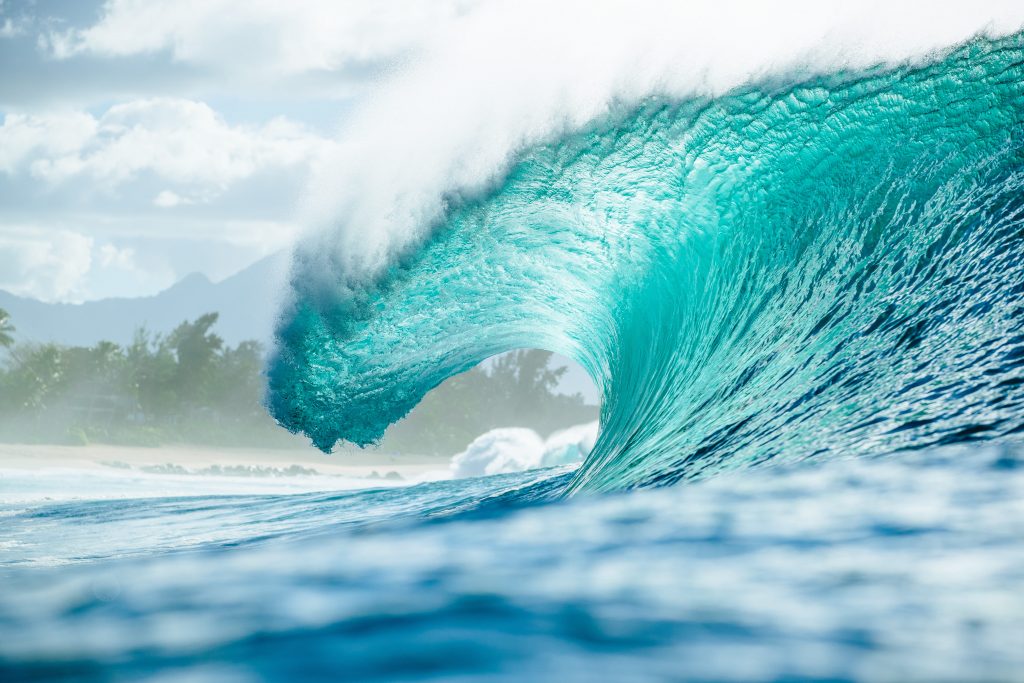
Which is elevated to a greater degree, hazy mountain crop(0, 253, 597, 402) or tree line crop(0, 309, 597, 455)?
hazy mountain crop(0, 253, 597, 402)

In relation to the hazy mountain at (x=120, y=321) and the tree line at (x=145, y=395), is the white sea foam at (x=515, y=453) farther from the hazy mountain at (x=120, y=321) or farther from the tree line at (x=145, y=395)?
the hazy mountain at (x=120, y=321)

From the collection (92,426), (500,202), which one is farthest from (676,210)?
(92,426)

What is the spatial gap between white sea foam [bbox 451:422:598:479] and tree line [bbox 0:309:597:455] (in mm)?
14099

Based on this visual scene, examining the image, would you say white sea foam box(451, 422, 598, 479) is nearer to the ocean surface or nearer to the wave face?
the ocean surface

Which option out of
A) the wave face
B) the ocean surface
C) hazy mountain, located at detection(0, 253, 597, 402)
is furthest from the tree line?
hazy mountain, located at detection(0, 253, 597, 402)

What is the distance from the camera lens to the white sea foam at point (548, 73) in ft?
18.8

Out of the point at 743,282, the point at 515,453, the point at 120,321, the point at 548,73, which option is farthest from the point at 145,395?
the point at 120,321

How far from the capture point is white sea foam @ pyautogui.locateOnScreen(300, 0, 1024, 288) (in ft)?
18.8

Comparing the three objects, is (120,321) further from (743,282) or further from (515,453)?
(743,282)

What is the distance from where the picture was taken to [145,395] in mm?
46031

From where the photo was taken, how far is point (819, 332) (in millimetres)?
4465

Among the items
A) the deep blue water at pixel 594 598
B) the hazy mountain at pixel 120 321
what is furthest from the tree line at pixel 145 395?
the hazy mountain at pixel 120 321

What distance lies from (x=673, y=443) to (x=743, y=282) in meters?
1.82

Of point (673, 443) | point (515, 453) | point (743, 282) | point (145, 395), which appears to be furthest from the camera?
point (145, 395)
